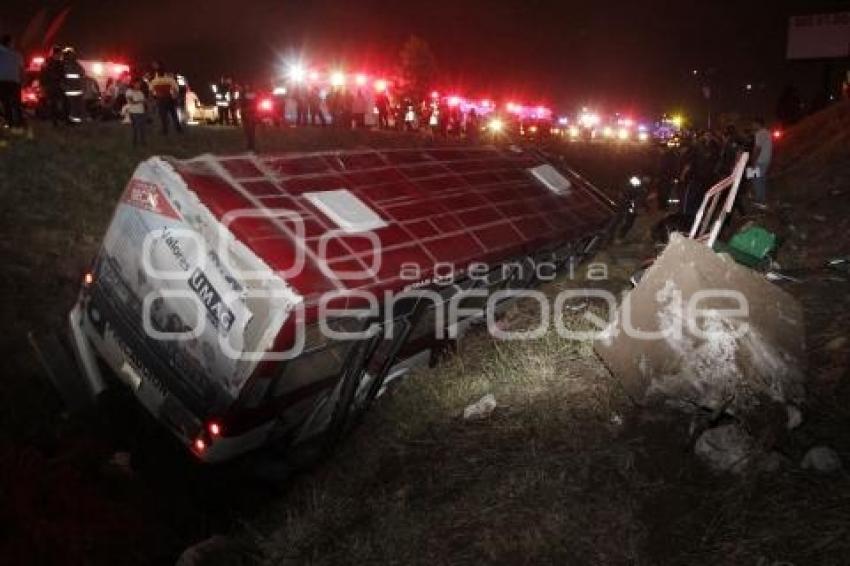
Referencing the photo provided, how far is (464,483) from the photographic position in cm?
455

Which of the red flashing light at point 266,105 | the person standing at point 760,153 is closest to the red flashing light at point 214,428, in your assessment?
the person standing at point 760,153

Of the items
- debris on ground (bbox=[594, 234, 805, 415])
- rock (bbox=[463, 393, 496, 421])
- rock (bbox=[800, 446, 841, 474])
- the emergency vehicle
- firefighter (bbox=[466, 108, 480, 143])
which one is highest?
the emergency vehicle

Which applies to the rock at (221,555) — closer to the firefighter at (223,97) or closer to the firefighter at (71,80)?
the firefighter at (71,80)

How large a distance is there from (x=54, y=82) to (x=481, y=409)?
38.3 feet

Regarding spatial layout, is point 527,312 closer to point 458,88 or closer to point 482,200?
point 482,200

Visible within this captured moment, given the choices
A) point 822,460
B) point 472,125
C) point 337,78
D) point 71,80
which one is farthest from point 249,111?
point 472,125

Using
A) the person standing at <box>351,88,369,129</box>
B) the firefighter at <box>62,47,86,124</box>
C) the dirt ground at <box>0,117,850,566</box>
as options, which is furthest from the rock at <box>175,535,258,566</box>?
the person standing at <box>351,88,369,129</box>

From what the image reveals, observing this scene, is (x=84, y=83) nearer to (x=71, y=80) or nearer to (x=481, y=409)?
(x=71, y=80)

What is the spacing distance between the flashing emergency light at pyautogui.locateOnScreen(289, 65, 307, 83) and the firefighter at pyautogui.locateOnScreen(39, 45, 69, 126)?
26.2 ft

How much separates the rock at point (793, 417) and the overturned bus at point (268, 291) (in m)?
2.83

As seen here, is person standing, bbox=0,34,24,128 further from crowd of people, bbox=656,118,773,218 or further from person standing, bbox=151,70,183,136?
crowd of people, bbox=656,118,773,218

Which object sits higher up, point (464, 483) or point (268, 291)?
point (268, 291)

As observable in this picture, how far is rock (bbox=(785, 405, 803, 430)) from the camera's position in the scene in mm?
4270

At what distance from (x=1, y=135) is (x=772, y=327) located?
12.1m
